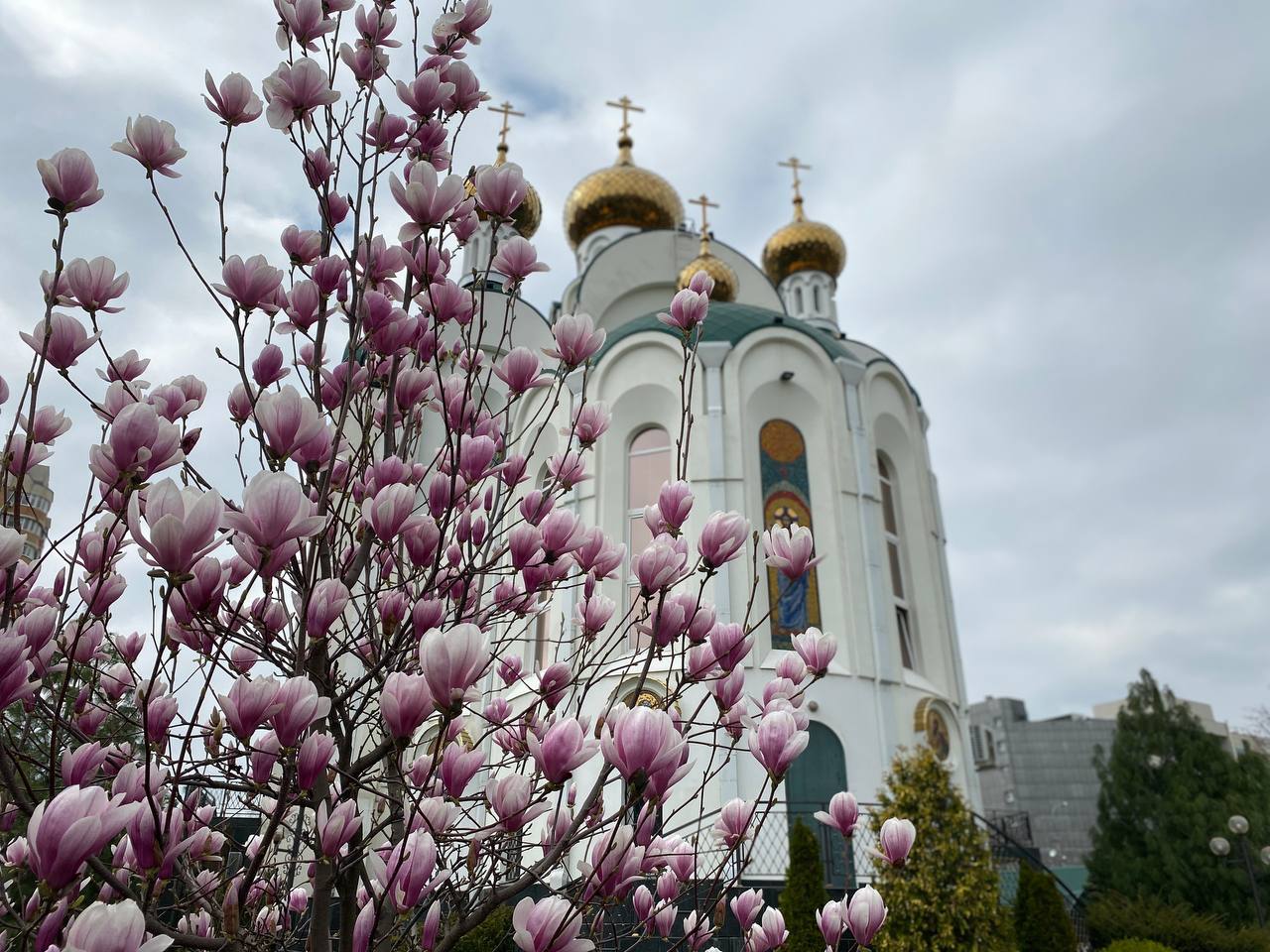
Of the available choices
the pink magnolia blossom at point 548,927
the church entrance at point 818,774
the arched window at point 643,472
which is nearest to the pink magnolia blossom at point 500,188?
the pink magnolia blossom at point 548,927

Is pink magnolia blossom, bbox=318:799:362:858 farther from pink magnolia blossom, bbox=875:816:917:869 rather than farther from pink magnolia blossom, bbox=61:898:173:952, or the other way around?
pink magnolia blossom, bbox=875:816:917:869

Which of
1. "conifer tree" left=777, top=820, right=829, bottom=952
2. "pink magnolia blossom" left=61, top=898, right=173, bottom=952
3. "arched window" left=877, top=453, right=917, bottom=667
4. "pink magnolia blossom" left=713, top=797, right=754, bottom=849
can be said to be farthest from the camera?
"arched window" left=877, top=453, right=917, bottom=667

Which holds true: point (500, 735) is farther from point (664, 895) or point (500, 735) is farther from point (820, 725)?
point (820, 725)

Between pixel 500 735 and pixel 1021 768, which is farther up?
pixel 1021 768

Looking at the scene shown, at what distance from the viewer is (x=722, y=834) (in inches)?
81.8

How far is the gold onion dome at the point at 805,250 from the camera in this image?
A: 21.0m

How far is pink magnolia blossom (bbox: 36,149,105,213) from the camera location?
1.61m

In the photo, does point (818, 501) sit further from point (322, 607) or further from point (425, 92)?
point (322, 607)

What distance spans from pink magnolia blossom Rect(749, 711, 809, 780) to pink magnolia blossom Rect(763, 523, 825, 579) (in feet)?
1.18

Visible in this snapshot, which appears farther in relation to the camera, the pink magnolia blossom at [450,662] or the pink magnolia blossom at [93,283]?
the pink magnolia blossom at [93,283]

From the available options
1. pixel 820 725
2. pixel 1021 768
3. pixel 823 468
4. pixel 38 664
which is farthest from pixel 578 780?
pixel 1021 768

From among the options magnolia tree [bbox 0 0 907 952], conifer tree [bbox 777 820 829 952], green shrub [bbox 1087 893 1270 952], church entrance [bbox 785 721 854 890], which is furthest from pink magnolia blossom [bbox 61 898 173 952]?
green shrub [bbox 1087 893 1270 952]

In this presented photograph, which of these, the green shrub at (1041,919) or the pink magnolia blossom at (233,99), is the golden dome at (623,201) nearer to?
the green shrub at (1041,919)

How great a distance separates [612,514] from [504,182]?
35.5 feet
